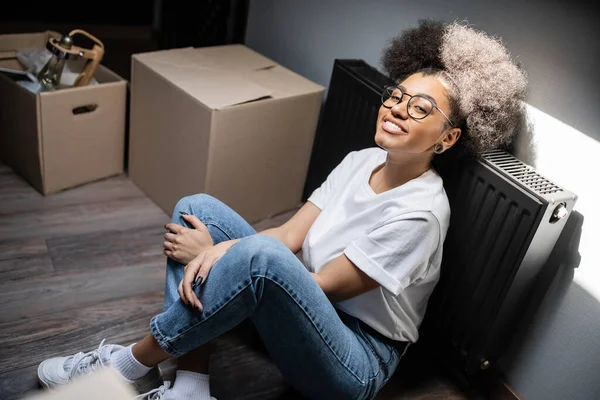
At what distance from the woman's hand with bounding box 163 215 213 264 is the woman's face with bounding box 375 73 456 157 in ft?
1.43

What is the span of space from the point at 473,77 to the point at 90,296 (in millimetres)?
1129

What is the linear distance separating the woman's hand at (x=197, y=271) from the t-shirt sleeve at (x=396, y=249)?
11.0 inches

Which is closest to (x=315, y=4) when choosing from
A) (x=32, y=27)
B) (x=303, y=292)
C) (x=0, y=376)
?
(x=303, y=292)

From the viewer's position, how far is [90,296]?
152 centimetres

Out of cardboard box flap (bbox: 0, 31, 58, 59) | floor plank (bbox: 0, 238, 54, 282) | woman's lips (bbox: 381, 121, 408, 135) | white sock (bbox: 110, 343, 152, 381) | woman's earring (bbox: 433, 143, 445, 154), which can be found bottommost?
floor plank (bbox: 0, 238, 54, 282)

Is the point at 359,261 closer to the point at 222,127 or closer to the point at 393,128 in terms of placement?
the point at 393,128

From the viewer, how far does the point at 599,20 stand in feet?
3.54

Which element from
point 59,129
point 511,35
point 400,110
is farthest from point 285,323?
point 59,129

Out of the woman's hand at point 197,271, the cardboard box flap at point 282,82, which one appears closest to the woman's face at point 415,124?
the woman's hand at point 197,271

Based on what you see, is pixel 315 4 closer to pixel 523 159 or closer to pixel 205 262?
pixel 523 159

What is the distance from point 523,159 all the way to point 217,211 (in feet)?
2.35

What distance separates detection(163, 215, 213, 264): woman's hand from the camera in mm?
1205

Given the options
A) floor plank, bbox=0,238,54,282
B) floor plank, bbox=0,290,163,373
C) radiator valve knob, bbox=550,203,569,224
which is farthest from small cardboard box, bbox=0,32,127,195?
radiator valve knob, bbox=550,203,569,224

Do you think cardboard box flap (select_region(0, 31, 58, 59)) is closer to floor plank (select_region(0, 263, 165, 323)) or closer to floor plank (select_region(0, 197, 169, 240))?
floor plank (select_region(0, 197, 169, 240))
